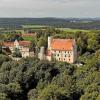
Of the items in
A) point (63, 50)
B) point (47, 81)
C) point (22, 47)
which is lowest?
point (47, 81)

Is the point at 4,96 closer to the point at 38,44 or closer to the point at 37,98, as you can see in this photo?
the point at 37,98

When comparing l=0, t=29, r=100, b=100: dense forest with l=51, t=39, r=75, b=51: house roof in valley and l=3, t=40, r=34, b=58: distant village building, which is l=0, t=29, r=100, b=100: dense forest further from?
l=3, t=40, r=34, b=58: distant village building

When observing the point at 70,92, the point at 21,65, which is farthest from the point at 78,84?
the point at 21,65

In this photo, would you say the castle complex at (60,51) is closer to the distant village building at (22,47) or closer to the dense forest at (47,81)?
the distant village building at (22,47)

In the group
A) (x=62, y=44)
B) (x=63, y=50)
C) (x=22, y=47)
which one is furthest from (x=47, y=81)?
(x=22, y=47)

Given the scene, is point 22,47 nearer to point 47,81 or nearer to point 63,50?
point 63,50

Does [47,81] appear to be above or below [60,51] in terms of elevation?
below

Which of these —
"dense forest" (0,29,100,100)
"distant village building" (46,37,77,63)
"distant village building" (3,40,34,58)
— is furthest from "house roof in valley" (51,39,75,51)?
"dense forest" (0,29,100,100)
